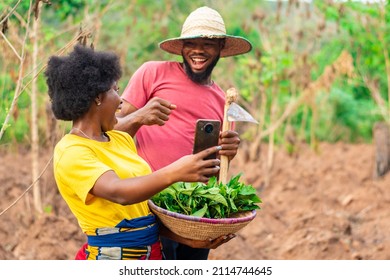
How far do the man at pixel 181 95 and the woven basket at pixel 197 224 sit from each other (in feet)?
2.40

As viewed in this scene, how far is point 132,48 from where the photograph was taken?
457 inches

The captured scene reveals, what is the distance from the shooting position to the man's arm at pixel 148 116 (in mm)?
3160

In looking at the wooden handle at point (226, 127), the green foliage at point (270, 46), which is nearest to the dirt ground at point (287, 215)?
the green foliage at point (270, 46)

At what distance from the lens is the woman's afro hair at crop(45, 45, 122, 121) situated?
2.62 meters

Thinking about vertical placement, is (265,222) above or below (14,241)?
below

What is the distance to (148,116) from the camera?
124 inches

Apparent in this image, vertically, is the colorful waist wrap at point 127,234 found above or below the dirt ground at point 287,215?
above

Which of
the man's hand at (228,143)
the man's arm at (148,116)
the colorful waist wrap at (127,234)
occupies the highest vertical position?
the man's arm at (148,116)

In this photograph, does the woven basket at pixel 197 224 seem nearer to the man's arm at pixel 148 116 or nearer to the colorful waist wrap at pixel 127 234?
the colorful waist wrap at pixel 127 234

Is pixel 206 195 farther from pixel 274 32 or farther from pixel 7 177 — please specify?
pixel 274 32

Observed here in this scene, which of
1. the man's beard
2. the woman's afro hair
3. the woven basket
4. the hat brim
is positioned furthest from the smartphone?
the hat brim

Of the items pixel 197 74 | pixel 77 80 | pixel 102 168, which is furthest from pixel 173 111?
pixel 102 168
